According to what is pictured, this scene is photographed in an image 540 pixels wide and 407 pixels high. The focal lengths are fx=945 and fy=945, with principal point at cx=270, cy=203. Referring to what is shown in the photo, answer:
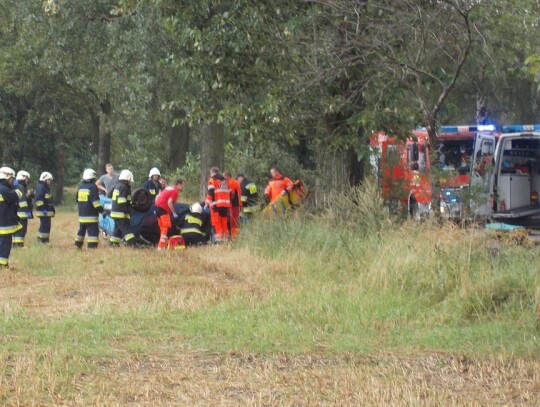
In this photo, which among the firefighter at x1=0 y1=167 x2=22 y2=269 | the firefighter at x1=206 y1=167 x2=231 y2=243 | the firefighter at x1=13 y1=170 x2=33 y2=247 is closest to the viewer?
the firefighter at x1=0 y1=167 x2=22 y2=269

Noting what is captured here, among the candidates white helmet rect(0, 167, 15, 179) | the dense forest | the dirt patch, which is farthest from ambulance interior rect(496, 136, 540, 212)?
the dirt patch

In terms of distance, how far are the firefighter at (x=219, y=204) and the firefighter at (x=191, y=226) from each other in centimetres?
27

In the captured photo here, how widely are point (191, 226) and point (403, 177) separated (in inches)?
168

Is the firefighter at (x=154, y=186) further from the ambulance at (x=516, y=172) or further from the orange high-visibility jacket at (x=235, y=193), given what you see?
the ambulance at (x=516, y=172)

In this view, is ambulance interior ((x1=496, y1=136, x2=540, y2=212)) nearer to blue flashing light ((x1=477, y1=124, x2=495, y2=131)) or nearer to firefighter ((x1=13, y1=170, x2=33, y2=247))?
blue flashing light ((x1=477, y1=124, x2=495, y2=131))

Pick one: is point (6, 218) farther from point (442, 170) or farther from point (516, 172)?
point (516, 172)

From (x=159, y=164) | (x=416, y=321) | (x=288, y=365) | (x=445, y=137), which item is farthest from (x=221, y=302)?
(x=159, y=164)

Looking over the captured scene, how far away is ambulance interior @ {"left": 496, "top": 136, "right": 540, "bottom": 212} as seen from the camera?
1944 cm

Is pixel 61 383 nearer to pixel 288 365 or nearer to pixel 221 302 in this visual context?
pixel 288 365

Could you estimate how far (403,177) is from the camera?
17031 millimetres

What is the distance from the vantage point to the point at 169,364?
26.0 feet

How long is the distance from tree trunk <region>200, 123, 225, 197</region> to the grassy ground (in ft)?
29.9

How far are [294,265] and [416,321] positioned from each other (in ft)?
13.1

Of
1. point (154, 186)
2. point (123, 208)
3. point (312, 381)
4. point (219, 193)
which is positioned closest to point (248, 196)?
point (219, 193)
